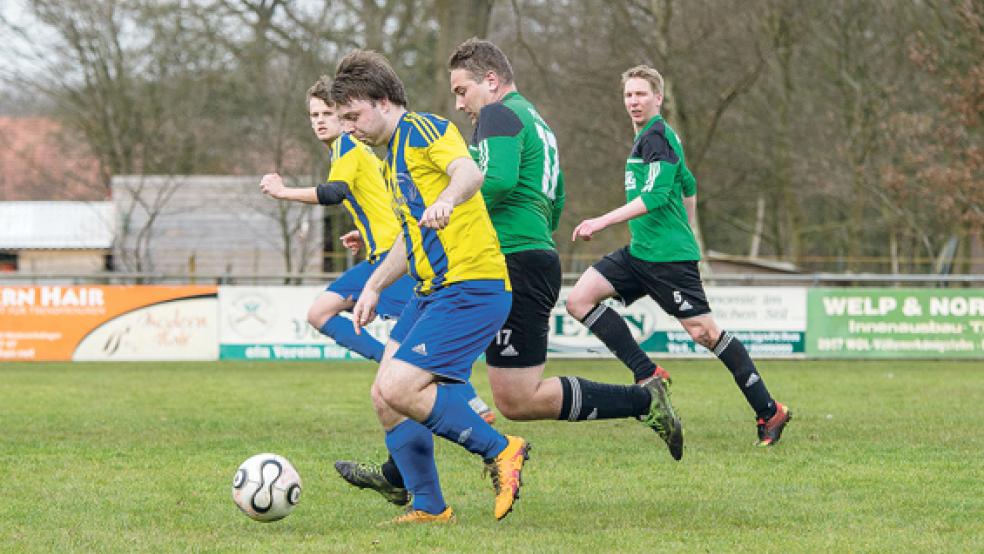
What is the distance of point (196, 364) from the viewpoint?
60.3ft

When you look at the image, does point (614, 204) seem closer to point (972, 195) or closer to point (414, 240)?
point (972, 195)

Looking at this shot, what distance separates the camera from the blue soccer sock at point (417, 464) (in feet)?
19.0

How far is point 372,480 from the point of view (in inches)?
249

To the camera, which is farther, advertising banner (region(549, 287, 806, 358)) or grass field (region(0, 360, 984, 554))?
advertising banner (region(549, 287, 806, 358))

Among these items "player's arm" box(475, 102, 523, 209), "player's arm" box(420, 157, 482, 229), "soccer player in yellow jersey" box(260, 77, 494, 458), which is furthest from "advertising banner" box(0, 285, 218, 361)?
"player's arm" box(420, 157, 482, 229)

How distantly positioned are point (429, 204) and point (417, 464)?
1.07 m

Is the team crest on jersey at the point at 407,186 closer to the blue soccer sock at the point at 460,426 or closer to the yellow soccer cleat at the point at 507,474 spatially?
the blue soccer sock at the point at 460,426

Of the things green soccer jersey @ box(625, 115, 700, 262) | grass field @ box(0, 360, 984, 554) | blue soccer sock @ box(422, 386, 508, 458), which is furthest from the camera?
green soccer jersey @ box(625, 115, 700, 262)

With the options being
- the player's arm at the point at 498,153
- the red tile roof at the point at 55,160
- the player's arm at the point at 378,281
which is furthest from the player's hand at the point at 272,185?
the red tile roof at the point at 55,160

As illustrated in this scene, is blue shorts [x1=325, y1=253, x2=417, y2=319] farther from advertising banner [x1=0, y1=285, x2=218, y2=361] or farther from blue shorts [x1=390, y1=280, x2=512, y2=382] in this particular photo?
advertising banner [x1=0, y1=285, x2=218, y2=361]

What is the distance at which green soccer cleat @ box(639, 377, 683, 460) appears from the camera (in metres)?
6.53

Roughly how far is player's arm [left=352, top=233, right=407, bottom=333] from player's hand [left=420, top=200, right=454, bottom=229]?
2.11 feet

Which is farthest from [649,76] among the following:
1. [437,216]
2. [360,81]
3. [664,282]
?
[437,216]

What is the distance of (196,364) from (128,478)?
11.3 metres
